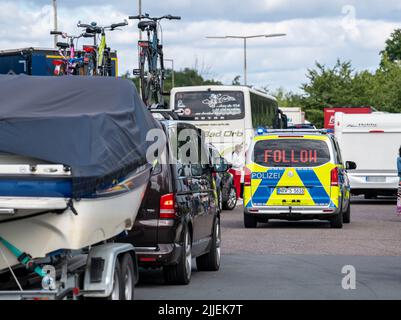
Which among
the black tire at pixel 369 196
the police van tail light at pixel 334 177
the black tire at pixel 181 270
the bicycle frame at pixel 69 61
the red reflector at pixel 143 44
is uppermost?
the red reflector at pixel 143 44

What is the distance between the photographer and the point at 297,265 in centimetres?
1591

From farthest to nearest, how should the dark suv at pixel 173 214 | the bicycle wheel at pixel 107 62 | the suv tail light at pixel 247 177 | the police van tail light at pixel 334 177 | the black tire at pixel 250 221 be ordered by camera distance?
the bicycle wheel at pixel 107 62 → the black tire at pixel 250 221 → the suv tail light at pixel 247 177 → the police van tail light at pixel 334 177 → the dark suv at pixel 173 214

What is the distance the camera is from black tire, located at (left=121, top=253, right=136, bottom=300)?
397 inches

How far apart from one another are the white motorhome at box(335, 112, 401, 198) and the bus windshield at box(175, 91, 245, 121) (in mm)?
3427

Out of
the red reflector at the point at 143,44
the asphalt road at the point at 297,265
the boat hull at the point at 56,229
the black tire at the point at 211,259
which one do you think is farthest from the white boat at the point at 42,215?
the red reflector at the point at 143,44

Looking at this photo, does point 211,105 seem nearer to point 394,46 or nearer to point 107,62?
point 107,62

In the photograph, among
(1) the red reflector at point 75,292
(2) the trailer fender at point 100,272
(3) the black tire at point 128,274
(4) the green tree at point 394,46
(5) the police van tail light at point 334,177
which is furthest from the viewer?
(4) the green tree at point 394,46

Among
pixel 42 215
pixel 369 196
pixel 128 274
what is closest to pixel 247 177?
pixel 128 274

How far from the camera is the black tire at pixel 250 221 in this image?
23.8 meters

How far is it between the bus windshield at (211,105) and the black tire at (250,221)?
12.5m

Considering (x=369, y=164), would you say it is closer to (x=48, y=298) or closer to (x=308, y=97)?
(x=48, y=298)

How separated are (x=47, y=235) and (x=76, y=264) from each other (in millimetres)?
913

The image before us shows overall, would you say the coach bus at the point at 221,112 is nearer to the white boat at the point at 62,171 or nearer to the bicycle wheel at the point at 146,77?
the bicycle wheel at the point at 146,77
